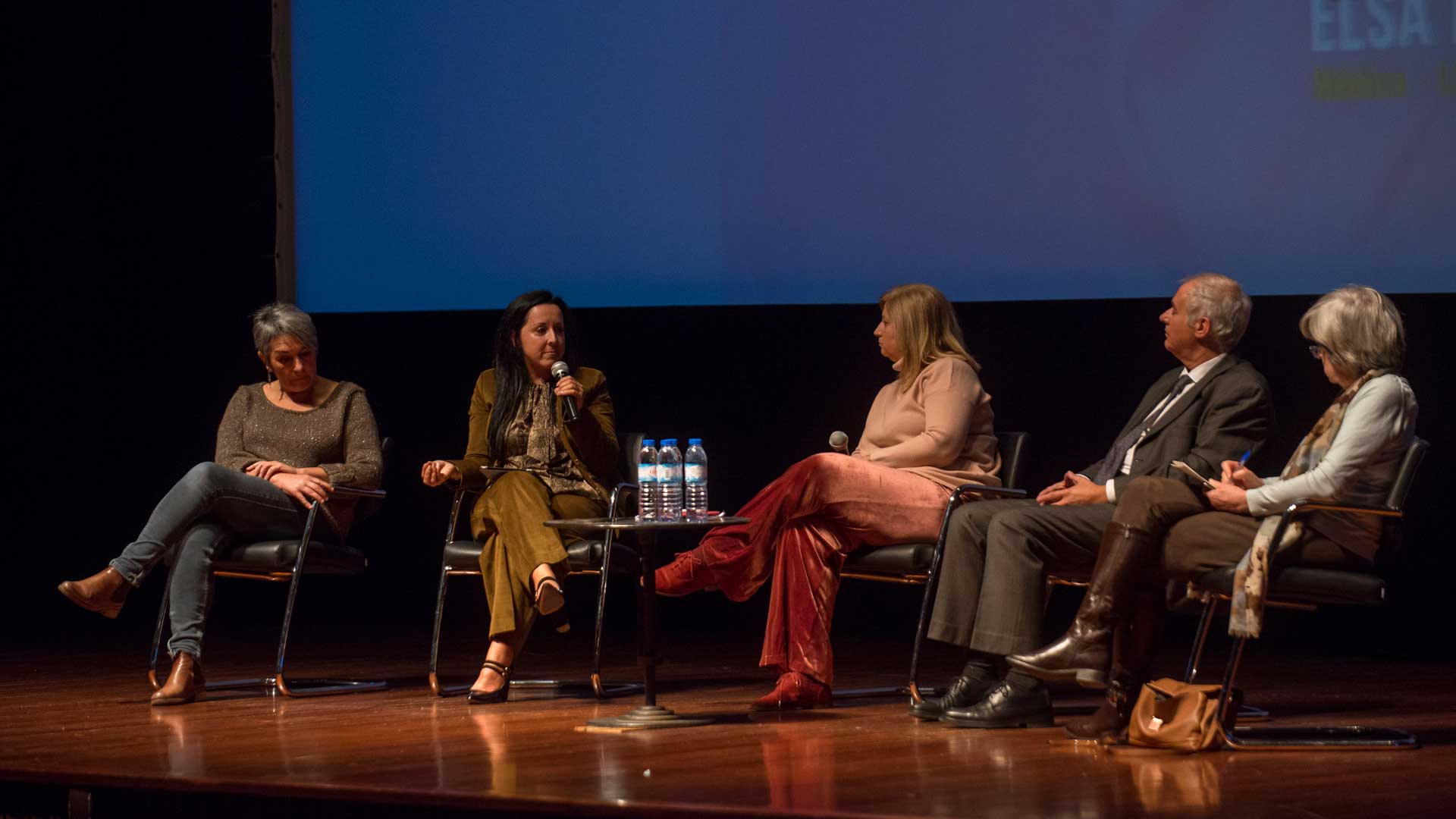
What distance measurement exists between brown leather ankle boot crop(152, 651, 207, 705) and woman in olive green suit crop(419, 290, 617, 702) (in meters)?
0.79

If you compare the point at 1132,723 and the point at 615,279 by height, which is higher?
the point at 615,279

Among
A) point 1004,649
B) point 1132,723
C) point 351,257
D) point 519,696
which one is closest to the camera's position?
point 1132,723

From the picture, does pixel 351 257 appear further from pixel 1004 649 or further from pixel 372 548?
pixel 1004 649

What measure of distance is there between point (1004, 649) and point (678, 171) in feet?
8.43

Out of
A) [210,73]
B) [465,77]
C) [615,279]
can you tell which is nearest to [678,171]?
[615,279]

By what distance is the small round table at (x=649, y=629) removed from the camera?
3.77 meters

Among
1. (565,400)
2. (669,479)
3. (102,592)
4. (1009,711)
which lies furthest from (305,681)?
(1009,711)

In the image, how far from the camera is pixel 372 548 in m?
6.52

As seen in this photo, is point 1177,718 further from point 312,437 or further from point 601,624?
point 312,437

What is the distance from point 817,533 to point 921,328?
65 cm

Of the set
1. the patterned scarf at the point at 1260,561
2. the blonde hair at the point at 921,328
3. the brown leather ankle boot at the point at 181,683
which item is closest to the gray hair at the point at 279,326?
the brown leather ankle boot at the point at 181,683

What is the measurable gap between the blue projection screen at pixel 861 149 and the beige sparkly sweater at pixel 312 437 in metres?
1.21

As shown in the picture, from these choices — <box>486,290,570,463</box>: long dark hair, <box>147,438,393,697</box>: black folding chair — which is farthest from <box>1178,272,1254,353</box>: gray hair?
<box>147,438,393,697</box>: black folding chair

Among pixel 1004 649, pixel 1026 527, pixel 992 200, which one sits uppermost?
pixel 992 200
